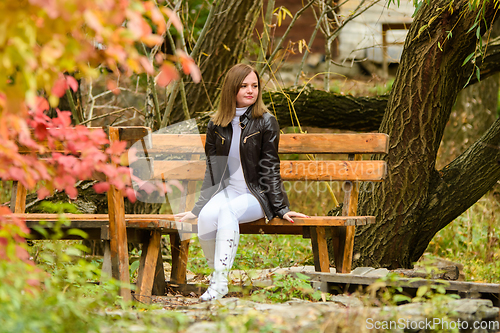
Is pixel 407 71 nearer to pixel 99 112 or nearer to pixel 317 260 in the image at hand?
pixel 317 260

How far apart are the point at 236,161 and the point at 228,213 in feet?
1.49

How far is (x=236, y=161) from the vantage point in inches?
132

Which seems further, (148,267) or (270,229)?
(270,229)

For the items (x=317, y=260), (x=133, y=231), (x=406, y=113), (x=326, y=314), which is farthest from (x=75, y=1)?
(x=406, y=113)

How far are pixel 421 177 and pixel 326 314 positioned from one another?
2.29 m

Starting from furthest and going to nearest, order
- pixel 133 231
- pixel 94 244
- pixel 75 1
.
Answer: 1. pixel 94 244
2. pixel 133 231
3. pixel 75 1

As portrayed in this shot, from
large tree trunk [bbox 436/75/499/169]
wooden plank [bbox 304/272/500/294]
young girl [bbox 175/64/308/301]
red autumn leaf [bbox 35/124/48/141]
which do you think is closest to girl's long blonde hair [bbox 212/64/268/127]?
young girl [bbox 175/64/308/301]

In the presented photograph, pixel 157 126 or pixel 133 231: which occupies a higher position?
pixel 157 126

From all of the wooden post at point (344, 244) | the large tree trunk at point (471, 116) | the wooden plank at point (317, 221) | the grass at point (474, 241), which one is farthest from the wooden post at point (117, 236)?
the large tree trunk at point (471, 116)

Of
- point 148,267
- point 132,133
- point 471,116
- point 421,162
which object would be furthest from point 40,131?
point 471,116

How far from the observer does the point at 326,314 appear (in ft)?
6.64

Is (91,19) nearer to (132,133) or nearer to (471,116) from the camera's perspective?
(132,133)

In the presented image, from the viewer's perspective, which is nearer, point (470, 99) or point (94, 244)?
point (94, 244)

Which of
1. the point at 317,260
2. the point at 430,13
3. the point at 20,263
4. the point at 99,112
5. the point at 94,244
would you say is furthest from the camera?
the point at 99,112
